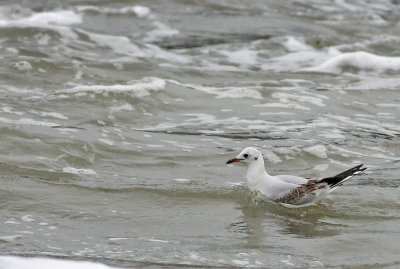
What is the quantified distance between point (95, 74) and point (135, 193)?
441 centimetres

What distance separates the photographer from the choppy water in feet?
18.0

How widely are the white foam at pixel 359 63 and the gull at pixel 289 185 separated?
5525mm

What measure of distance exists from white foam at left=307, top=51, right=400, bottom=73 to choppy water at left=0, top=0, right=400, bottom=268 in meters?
0.03

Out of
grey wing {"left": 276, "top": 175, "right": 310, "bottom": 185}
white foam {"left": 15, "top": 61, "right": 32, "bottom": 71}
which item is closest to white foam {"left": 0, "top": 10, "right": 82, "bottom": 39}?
white foam {"left": 15, "top": 61, "right": 32, "bottom": 71}

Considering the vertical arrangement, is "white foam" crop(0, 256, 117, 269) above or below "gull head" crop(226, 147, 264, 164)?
below

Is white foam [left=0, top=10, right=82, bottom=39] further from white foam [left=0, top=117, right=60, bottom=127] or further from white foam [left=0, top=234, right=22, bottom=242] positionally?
white foam [left=0, top=234, right=22, bottom=242]

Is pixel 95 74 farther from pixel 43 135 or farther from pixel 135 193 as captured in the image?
pixel 135 193

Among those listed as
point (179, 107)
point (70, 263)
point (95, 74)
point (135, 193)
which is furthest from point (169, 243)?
point (95, 74)

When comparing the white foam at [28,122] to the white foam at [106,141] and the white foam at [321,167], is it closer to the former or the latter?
the white foam at [106,141]

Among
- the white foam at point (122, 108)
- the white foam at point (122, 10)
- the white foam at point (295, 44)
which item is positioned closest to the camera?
the white foam at point (122, 108)

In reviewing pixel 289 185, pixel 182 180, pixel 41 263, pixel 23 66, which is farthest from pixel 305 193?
pixel 23 66

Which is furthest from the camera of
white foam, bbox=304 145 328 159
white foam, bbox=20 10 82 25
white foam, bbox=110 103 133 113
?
white foam, bbox=20 10 82 25

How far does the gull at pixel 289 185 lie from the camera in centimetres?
625

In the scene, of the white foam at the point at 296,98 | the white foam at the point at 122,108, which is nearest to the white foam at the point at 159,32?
the white foam at the point at 296,98
